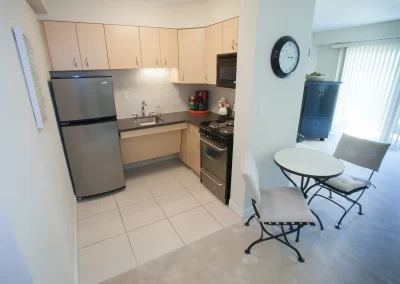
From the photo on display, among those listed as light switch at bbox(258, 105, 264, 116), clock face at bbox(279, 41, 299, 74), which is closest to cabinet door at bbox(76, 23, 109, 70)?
light switch at bbox(258, 105, 264, 116)

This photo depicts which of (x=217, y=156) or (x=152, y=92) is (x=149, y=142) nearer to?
(x=152, y=92)

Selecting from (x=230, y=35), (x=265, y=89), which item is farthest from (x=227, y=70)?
(x=265, y=89)

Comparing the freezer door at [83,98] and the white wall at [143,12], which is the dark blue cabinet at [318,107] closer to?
the white wall at [143,12]

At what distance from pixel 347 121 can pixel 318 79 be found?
1577mm

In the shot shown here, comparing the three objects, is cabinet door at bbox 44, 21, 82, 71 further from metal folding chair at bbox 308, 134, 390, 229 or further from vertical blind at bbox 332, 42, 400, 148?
vertical blind at bbox 332, 42, 400, 148

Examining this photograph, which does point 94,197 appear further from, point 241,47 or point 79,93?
point 241,47

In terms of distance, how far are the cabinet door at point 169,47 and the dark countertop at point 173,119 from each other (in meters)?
0.85

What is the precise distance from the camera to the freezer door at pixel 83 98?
2309 mm

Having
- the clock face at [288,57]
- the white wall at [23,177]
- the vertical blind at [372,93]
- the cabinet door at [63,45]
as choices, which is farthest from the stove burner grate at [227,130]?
the vertical blind at [372,93]

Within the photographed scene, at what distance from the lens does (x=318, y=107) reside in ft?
15.5

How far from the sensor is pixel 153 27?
2.96 meters

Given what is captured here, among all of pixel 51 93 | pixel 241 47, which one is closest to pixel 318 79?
pixel 241 47

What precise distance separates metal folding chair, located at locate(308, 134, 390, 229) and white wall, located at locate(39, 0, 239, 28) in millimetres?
2206

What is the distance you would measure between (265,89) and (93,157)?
90.1 inches
